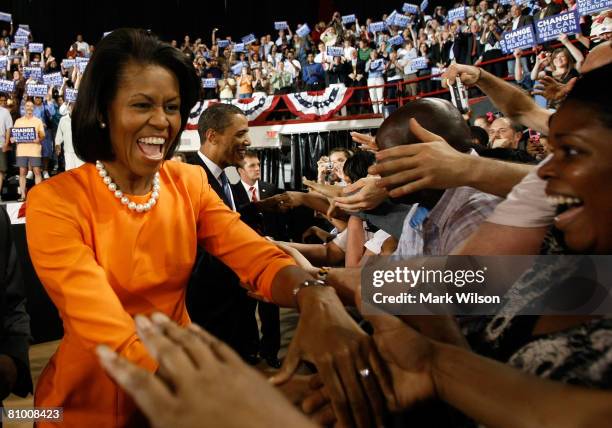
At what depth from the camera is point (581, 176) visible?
2.84 ft

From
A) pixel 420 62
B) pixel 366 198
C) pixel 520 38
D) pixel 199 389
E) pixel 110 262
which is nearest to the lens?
pixel 199 389

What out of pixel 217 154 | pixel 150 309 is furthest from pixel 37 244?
pixel 217 154

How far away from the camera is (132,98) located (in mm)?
1287

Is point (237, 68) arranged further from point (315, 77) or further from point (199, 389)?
point (199, 389)

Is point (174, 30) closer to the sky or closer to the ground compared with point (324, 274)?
closer to the sky

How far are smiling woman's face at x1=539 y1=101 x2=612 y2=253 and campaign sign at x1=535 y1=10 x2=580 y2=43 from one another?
5.27m

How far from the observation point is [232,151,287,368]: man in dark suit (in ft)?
10.6

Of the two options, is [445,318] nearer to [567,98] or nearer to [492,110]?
[567,98]

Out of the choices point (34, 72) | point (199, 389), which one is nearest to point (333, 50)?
point (34, 72)

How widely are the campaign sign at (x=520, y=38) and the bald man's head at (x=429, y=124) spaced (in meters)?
5.59

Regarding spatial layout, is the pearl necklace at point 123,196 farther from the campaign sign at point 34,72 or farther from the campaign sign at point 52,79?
the campaign sign at point 34,72

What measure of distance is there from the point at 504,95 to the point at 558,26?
4714 mm

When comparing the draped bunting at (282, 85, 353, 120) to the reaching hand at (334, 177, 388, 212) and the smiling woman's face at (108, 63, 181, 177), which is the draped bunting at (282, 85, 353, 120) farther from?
the smiling woman's face at (108, 63, 181, 177)

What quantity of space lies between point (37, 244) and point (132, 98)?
0.41m
